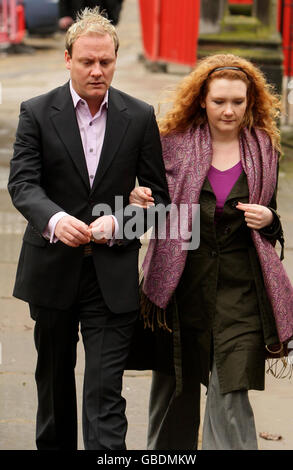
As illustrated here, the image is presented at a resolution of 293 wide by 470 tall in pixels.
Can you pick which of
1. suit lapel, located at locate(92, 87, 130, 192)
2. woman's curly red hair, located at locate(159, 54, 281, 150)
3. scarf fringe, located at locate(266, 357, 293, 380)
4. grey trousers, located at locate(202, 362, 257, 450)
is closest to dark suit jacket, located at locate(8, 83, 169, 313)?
suit lapel, located at locate(92, 87, 130, 192)

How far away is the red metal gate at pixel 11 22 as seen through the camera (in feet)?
60.5

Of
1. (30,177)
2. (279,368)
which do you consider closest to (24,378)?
(279,368)

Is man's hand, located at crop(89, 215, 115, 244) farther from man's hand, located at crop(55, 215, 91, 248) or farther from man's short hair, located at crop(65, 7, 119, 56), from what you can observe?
man's short hair, located at crop(65, 7, 119, 56)

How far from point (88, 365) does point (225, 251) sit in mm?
735

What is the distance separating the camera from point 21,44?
1902cm

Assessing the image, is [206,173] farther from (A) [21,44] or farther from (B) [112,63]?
(A) [21,44]

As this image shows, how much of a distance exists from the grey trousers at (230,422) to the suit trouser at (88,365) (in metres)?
0.38

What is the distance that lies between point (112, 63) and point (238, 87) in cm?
55

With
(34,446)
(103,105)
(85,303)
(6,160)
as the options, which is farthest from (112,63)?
(6,160)

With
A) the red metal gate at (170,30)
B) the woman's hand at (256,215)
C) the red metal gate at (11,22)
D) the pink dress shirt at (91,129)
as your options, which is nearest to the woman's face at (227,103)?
the woman's hand at (256,215)

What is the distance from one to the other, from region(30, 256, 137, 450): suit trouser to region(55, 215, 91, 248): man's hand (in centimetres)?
27

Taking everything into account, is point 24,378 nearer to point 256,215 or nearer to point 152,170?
point 152,170

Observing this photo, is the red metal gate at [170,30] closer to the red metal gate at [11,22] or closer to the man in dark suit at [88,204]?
the red metal gate at [11,22]

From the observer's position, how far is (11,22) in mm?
18469
